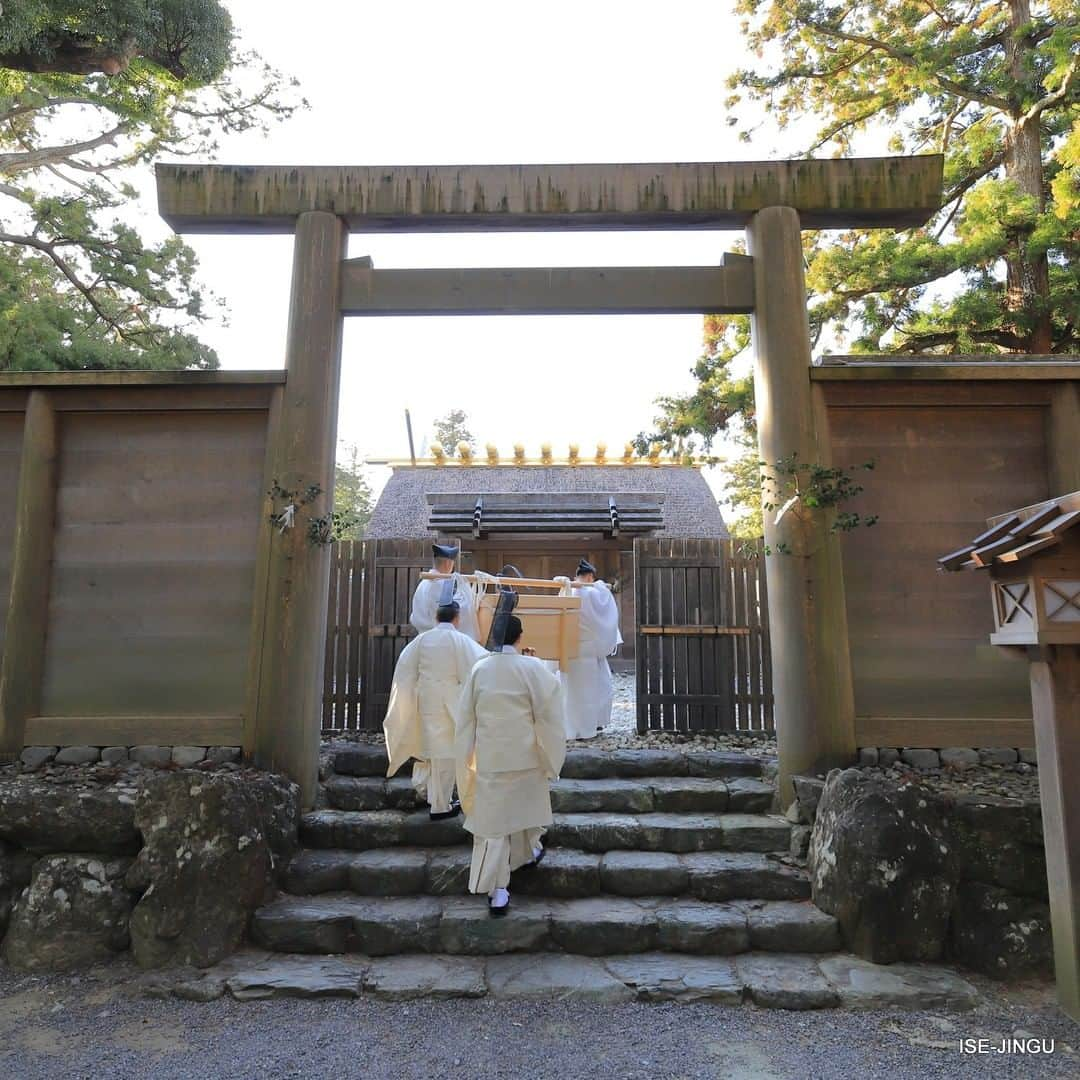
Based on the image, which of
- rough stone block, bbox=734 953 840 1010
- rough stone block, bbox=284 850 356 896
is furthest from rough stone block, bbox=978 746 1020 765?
rough stone block, bbox=284 850 356 896

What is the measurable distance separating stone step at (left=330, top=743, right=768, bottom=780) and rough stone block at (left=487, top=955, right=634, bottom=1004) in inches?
76.1

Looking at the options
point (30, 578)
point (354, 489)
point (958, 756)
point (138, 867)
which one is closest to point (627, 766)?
point (958, 756)

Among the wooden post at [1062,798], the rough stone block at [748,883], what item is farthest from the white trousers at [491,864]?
the wooden post at [1062,798]

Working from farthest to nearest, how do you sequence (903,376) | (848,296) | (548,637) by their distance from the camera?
(848,296), (548,637), (903,376)

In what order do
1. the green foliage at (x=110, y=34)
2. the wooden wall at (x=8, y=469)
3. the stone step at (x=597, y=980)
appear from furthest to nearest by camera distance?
the green foliage at (x=110, y=34) < the wooden wall at (x=8, y=469) < the stone step at (x=597, y=980)

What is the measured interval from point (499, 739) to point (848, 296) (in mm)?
9007

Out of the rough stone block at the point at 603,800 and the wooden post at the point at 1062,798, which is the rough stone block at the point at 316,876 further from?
the wooden post at the point at 1062,798

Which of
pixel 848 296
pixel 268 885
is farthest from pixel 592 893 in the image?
pixel 848 296

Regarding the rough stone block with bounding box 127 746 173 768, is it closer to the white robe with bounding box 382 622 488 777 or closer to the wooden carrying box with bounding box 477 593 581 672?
the white robe with bounding box 382 622 488 777

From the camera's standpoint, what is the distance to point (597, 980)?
12.6 ft

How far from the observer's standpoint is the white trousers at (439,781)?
208 inches

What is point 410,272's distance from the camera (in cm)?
590

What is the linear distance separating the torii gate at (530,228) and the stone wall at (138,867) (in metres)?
1.13

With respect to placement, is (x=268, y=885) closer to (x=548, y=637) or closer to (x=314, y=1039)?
(x=314, y=1039)
